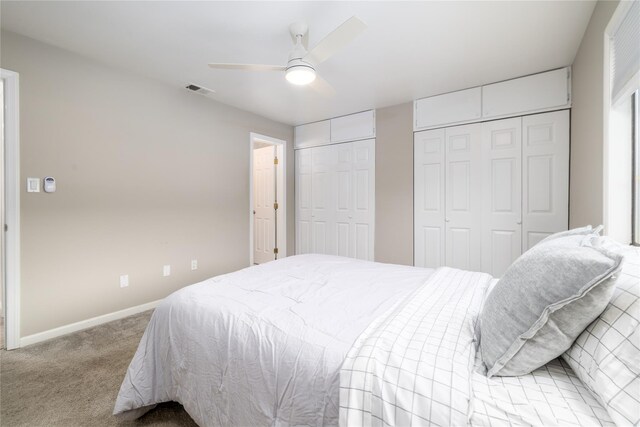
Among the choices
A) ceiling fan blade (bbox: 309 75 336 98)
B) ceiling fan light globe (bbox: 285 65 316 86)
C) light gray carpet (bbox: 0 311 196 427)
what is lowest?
light gray carpet (bbox: 0 311 196 427)

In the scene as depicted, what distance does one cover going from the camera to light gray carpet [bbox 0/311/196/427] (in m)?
1.47

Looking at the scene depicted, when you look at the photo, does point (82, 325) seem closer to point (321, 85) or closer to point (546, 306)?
point (321, 85)

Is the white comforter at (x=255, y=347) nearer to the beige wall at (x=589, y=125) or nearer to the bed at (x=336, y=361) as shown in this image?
the bed at (x=336, y=361)

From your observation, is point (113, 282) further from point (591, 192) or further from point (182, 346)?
point (591, 192)

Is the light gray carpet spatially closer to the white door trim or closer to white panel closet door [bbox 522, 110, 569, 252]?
the white door trim

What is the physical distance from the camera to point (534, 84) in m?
2.80

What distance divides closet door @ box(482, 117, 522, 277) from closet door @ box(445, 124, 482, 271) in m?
0.06

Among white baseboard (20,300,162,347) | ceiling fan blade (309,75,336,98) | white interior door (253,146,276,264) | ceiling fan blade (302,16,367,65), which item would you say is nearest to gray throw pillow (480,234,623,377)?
ceiling fan blade (302,16,367,65)

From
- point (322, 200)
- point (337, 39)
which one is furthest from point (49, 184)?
point (322, 200)

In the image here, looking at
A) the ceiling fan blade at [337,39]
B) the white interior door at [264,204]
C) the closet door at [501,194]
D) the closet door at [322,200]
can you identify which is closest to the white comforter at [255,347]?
the ceiling fan blade at [337,39]

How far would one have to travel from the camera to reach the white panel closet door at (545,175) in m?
2.71

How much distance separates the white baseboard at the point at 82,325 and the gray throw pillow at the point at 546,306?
319 centimetres

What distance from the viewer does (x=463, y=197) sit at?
3.23 metres

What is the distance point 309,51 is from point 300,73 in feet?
0.49
